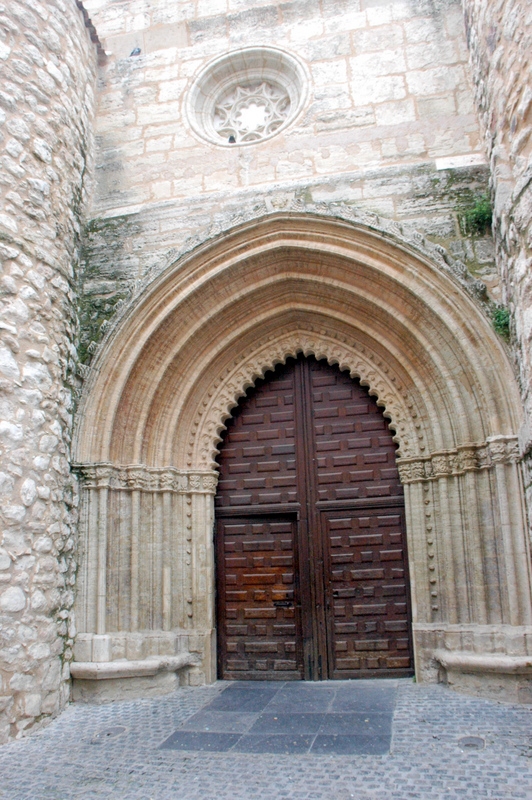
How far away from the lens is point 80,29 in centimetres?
640

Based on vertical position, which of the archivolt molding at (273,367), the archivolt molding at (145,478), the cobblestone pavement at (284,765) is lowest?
the cobblestone pavement at (284,765)

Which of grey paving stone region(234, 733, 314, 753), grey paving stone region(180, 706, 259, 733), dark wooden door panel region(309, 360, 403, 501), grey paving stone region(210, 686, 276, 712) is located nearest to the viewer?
grey paving stone region(234, 733, 314, 753)

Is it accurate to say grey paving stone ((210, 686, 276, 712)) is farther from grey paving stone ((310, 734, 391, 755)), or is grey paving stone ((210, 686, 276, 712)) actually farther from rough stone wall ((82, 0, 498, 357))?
rough stone wall ((82, 0, 498, 357))

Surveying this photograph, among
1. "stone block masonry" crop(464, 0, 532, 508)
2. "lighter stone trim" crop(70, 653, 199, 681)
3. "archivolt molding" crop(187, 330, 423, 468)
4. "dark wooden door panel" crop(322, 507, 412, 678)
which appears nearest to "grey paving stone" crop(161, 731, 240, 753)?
"lighter stone trim" crop(70, 653, 199, 681)

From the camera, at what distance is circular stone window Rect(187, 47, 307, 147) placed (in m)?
6.51

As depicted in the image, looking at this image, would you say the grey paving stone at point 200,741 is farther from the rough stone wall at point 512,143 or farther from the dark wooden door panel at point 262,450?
the rough stone wall at point 512,143

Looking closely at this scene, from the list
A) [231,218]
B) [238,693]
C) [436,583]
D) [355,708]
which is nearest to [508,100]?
[231,218]

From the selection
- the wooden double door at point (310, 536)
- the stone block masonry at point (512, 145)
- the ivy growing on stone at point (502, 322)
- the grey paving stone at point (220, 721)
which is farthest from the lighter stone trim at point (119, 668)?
the ivy growing on stone at point (502, 322)

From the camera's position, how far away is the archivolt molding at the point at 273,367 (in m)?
5.86

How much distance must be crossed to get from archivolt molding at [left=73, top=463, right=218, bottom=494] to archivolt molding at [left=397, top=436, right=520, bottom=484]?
1.81m

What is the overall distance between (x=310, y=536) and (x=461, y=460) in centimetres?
153

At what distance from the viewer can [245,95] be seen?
6773 mm

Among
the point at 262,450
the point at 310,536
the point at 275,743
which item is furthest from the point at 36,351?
the point at 275,743

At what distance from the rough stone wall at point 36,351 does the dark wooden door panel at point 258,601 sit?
1.42m
